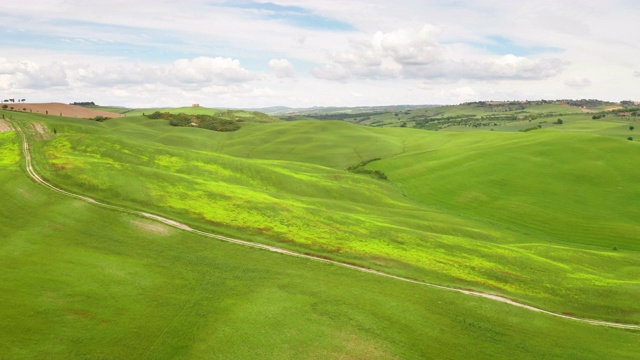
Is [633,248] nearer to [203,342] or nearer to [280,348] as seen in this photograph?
[280,348]

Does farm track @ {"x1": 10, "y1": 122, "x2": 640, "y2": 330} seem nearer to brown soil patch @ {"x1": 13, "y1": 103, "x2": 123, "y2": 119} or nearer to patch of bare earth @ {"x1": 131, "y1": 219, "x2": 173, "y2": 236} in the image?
patch of bare earth @ {"x1": 131, "y1": 219, "x2": 173, "y2": 236}

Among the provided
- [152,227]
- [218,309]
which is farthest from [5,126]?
[218,309]

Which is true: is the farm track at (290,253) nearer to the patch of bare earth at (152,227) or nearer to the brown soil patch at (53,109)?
the patch of bare earth at (152,227)

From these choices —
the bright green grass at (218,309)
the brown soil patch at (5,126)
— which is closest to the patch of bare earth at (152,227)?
the bright green grass at (218,309)

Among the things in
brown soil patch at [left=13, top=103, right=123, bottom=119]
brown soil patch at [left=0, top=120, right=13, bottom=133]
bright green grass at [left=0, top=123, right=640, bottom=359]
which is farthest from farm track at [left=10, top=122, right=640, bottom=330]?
brown soil patch at [left=13, top=103, right=123, bottom=119]

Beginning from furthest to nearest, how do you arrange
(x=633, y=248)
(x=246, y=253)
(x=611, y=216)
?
(x=611, y=216) < (x=633, y=248) < (x=246, y=253)

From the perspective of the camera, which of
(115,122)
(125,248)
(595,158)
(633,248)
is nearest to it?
(125,248)

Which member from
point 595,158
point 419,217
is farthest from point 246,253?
point 595,158

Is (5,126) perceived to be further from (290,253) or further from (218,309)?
(218,309)
